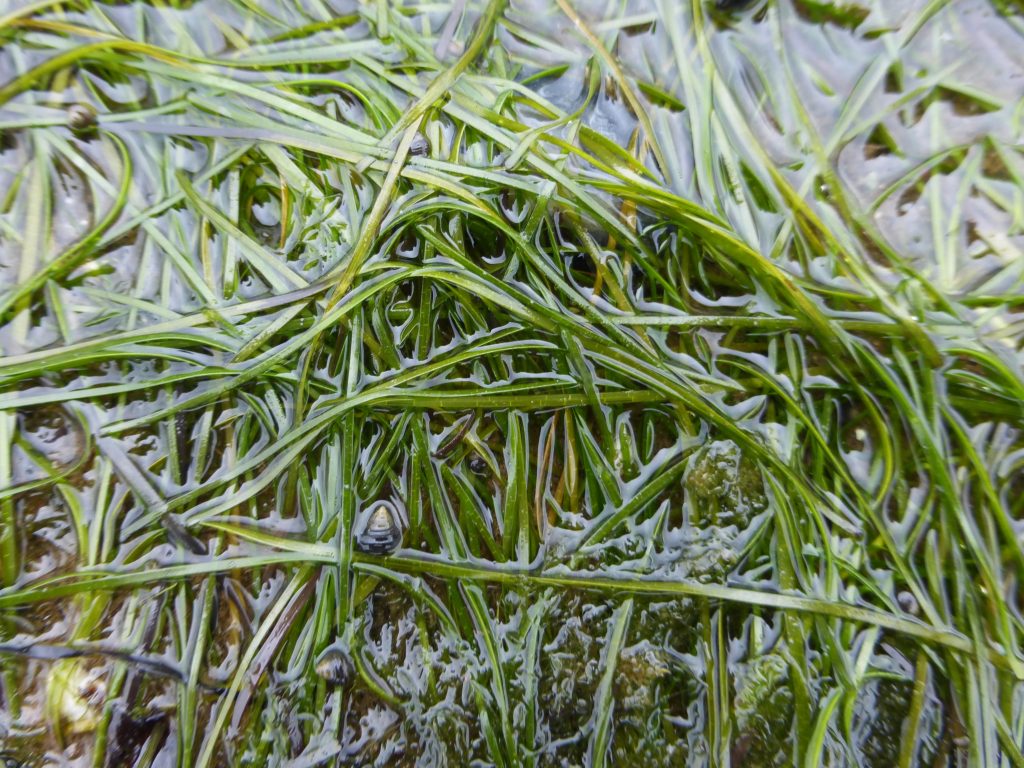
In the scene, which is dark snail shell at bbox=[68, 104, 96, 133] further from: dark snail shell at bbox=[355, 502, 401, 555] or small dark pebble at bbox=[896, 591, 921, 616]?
small dark pebble at bbox=[896, 591, 921, 616]

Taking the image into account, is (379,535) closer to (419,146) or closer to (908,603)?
(419,146)

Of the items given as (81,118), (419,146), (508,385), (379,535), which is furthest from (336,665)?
(81,118)

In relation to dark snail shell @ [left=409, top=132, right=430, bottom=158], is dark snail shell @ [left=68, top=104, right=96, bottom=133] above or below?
above

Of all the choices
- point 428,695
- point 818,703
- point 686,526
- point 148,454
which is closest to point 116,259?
point 148,454

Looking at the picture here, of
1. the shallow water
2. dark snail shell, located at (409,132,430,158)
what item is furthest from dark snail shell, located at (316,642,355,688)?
dark snail shell, located at (409,132,430,158)

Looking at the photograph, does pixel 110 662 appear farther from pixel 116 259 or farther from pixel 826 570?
pixel 826 570

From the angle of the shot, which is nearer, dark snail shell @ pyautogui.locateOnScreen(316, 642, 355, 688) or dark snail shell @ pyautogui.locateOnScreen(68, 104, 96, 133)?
dark snail shell @ pyautogui.locateOnScreen(316, 642, 355, 688)

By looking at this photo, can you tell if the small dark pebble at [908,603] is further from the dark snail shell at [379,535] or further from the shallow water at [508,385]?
the dark snail shell at [379,535]

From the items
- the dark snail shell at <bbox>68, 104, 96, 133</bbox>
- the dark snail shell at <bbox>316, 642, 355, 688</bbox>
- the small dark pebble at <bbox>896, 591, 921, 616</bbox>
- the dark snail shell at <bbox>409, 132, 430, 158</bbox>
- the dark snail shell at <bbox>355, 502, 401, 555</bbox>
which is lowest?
the dark snail shell at <bbox>316, 642, 355, 688</bbox>

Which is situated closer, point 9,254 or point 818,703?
point 818,703
